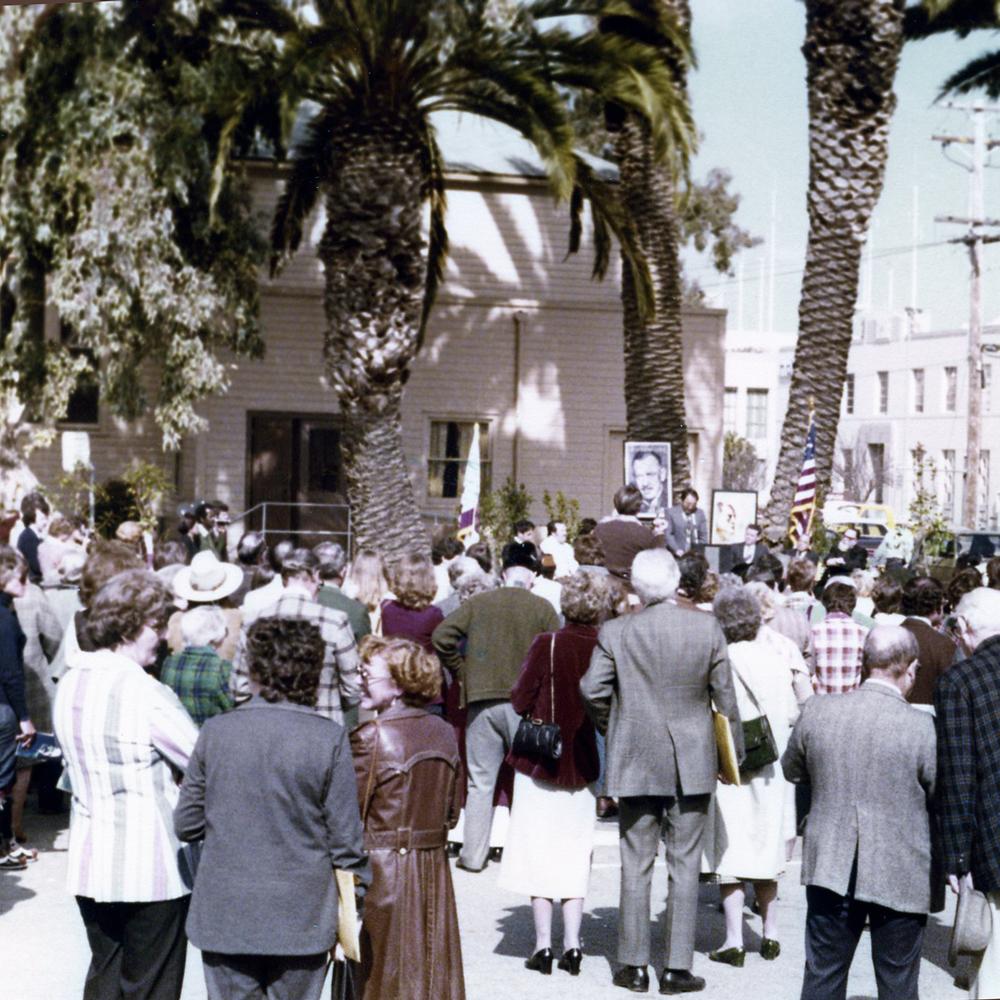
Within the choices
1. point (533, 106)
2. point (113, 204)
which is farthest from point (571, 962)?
point (113, 204)

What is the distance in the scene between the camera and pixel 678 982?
7.43 meters

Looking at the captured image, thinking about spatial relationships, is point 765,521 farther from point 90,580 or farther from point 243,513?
point 90,580

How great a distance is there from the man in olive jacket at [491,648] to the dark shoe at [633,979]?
2176 mm

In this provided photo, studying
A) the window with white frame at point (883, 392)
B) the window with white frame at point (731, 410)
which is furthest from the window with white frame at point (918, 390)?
the window with white frame at point (731, 410)

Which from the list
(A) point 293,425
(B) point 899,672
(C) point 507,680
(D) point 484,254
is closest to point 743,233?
(D) point 484,254

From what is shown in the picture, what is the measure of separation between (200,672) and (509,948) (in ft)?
7.19

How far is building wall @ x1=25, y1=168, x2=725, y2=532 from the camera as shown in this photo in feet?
83.9

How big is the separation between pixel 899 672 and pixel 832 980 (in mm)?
1216

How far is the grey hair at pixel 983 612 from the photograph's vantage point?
6203mm

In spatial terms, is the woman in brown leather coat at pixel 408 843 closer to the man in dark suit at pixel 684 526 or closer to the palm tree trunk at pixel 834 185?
the man in dark suit at pixel 684 526

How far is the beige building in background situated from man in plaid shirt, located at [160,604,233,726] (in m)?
17.7

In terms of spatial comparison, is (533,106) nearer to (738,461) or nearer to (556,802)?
(556,802)

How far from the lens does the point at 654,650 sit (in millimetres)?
7500

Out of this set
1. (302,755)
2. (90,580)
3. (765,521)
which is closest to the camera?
(302,755)
